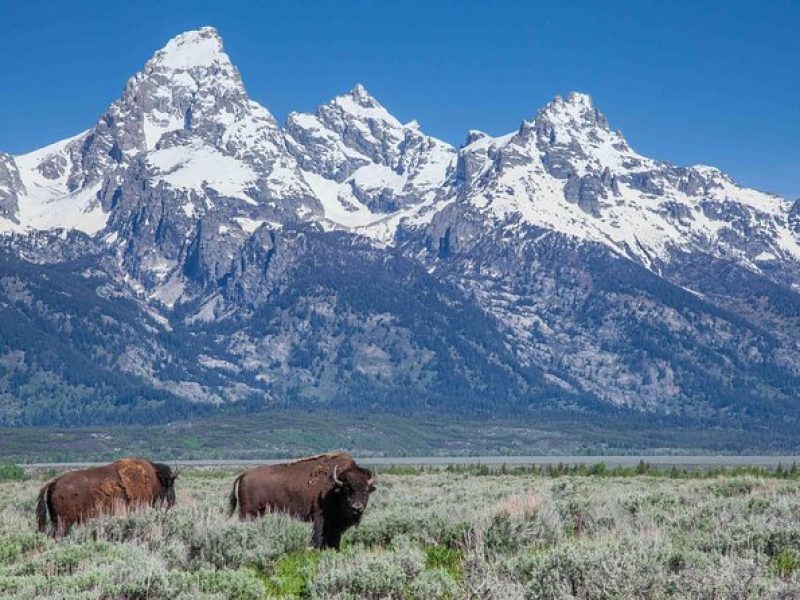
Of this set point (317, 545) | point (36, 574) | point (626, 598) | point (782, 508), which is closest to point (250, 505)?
point (317, 545)

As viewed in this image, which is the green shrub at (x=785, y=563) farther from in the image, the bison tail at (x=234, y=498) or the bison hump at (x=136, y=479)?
the bison hump at (x=136, y=479)

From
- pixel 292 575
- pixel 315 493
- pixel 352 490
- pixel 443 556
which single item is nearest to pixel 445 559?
pixel 443 556

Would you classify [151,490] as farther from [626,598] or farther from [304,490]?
[626,598]

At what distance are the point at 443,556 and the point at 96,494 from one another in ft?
31.0

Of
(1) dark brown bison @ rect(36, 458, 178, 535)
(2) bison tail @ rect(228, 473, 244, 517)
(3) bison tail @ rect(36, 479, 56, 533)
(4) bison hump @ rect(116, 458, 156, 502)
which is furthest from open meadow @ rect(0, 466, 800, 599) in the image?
(2) bison tail @ rect(228, 473, 244, 517)

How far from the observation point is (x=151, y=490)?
94.8ft

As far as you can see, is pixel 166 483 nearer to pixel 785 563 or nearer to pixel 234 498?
pixel 234 498

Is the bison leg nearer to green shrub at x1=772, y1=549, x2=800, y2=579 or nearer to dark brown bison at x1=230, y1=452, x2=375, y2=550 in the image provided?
dark brown bison at x1=230, y1=452, x2=375, y2=550

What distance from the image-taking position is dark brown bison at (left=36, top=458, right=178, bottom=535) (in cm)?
2684

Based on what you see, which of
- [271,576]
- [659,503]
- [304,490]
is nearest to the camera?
[271,576]

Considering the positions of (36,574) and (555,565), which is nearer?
(555,565)

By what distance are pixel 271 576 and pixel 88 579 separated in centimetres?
432

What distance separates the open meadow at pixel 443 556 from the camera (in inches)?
637

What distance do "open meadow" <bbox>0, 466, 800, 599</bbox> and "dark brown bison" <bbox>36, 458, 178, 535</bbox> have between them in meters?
1.11
